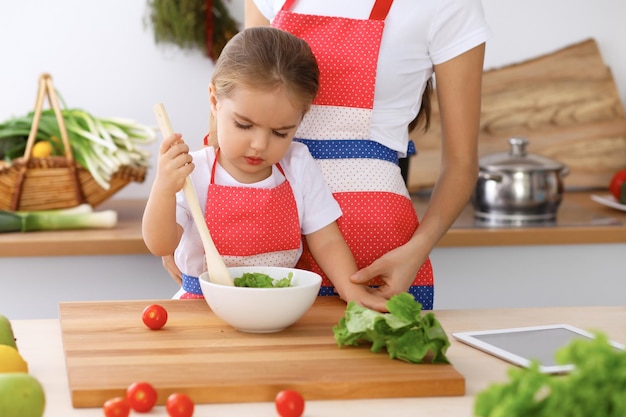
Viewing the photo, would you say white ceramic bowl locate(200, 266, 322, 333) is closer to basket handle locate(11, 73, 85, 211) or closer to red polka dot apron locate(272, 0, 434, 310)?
red polka dot apron locate(272, 0, 434, 310)

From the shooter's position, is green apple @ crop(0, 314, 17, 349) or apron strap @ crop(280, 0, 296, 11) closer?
green apple @ crop(0, 314, 17, 349)

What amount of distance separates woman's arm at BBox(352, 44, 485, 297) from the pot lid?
38.5 inches

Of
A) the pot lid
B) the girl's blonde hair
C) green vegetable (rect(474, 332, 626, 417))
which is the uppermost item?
the girl's blonde hair

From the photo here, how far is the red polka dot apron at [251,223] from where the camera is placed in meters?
1.43

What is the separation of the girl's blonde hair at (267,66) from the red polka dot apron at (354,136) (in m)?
0.15

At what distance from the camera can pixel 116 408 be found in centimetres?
87

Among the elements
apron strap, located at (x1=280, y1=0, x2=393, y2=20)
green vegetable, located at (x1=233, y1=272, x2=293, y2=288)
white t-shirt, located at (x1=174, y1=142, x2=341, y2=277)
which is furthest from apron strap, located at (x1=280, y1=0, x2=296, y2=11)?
green vegetable, located at (x1=233, y1=272, x2=293, y2=288)

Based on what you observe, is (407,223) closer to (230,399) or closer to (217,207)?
(217,207)

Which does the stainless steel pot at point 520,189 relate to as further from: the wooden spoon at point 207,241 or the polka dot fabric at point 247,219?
the wooden spoon at point 207,241

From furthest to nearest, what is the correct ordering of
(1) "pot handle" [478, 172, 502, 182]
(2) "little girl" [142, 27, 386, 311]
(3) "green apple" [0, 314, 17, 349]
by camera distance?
(1) "pot handle" [478, 172, 502, 182], (2) "little girl" [142, 27, 386, 311], (3) "green apple" [0, 314, 17, 349]

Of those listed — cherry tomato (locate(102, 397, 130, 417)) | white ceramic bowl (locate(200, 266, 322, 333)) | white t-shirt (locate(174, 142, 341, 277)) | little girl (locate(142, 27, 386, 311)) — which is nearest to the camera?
cherry tomato (locate(102, 397, 130, 417))

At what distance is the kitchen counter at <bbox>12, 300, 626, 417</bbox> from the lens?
925 millimetres

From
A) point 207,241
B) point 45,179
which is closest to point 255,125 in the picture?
point 207,241

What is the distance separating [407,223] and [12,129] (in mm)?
1325
